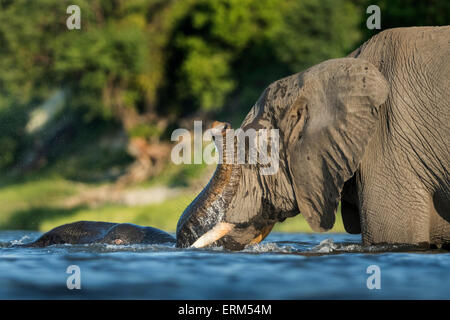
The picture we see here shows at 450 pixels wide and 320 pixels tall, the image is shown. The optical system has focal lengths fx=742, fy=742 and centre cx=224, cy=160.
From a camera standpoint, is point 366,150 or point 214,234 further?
point 214,234

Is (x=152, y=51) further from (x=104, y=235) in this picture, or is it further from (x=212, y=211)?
(x=212, y=211)

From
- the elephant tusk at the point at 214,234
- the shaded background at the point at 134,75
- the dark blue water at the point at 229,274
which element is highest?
the shaded background at the point at 134,75

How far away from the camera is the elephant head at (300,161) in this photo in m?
6.28

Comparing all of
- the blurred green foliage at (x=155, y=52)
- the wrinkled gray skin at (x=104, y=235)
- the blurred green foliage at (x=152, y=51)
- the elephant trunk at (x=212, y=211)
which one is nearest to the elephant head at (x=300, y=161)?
the elephant trunk at (x=212, y=211)

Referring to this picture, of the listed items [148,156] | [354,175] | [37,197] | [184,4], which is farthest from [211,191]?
[184,4]

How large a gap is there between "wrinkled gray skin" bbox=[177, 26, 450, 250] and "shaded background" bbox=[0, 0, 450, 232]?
16735 mm

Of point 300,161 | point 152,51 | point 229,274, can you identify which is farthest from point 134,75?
point 229,274

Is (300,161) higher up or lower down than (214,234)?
higher up

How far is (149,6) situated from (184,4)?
1.50 meters

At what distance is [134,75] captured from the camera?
98.7ft

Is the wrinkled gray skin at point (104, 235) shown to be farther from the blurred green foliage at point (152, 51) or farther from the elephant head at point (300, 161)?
the blurred green foliage at point (152, 51)

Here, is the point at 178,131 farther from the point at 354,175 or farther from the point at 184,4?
the point at 354,175

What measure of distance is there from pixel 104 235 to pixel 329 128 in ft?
11.3

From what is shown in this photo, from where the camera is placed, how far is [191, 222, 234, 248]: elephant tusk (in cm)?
671
